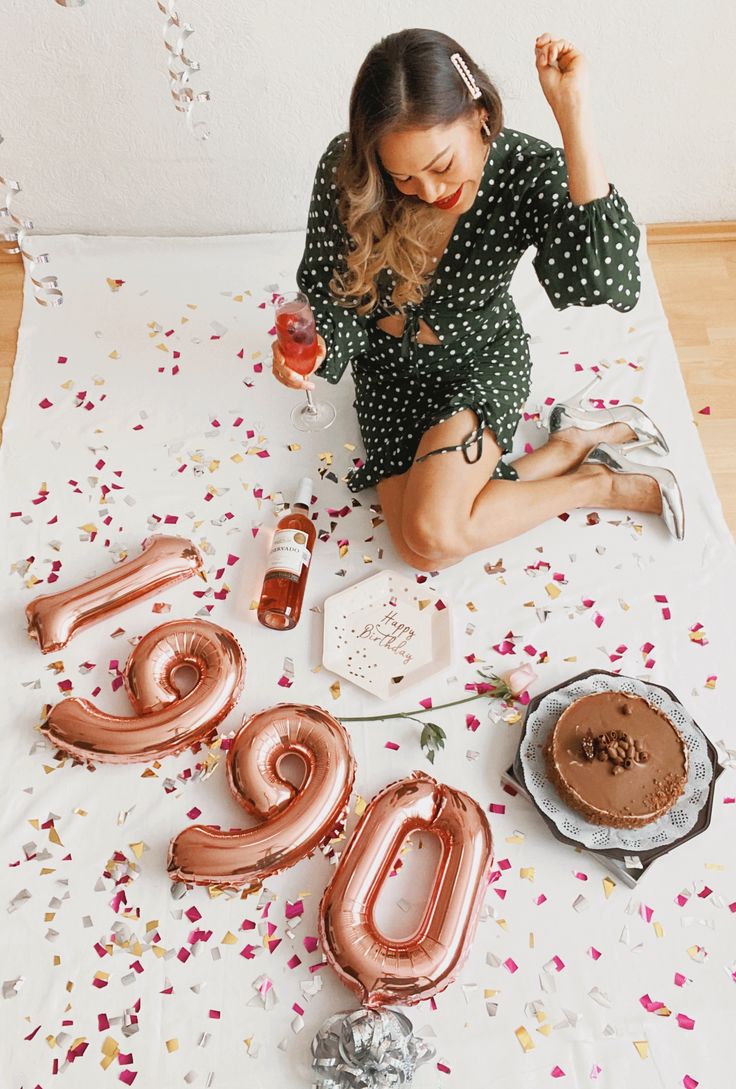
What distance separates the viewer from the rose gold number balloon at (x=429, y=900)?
56.5 inches

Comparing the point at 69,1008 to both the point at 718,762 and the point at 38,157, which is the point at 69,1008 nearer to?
the point at 718,762

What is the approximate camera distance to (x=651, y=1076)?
55.7 inches

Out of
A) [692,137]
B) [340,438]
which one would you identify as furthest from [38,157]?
[692,137]

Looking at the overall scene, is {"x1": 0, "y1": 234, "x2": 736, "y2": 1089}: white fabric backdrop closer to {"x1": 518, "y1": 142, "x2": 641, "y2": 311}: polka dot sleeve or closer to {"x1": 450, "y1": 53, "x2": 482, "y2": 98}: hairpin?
{"x1": 518, "y1": 142, "x2": 641, "y2": 311}: polka dot sleeve

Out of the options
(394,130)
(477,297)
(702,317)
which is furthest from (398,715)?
(702,317)

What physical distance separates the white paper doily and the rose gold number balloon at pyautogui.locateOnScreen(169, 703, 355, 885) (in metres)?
0.34

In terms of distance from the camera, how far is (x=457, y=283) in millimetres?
1743

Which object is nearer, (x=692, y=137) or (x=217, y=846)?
(x=217, y=846)

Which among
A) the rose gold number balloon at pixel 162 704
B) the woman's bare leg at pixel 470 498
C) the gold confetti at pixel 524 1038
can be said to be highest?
the woman's bare leg at pixel 470 498

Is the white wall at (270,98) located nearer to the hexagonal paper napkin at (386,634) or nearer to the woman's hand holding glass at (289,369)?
the woman's hand holding glass at (289,369)

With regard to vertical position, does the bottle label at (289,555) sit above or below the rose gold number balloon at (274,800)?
above

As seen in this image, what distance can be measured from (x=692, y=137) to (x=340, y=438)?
1185mm

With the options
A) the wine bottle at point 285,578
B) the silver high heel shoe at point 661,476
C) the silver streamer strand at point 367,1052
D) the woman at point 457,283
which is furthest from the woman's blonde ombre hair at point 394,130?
the silver streamer strand at point 367,1052

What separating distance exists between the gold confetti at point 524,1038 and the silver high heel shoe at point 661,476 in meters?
1.04
